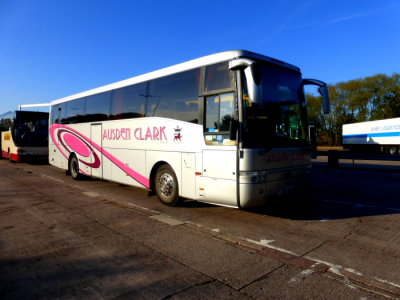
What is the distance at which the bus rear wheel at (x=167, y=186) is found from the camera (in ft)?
23.3

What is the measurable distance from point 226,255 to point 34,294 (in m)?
2.43

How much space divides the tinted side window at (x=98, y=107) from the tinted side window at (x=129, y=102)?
1.34 feet

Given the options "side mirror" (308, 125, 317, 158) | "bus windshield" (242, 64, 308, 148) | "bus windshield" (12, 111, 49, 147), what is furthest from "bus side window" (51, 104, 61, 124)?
"side mirror" (308, 125, 317, 158)

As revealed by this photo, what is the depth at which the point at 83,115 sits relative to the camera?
441 inches

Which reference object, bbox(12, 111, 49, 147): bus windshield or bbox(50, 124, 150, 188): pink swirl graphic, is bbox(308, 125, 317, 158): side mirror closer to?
bbox(50, 124, 150, 188): pink swirl graphic

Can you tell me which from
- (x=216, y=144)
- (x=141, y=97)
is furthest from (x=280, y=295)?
(x=141, y=97)

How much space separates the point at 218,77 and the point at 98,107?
580cm

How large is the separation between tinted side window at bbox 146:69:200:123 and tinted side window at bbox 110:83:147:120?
37 centimetres

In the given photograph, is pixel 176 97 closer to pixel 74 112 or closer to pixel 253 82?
pixel 253 82

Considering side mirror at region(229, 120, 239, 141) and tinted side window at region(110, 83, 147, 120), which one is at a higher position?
tinted side window at region(110, 83, 147, 120)

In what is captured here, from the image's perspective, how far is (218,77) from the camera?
5.98 meters

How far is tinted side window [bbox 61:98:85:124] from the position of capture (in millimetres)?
11297

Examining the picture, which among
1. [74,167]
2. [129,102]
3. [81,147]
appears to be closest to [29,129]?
[74,167]

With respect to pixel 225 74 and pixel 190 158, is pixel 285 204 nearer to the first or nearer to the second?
pixel 190 158
